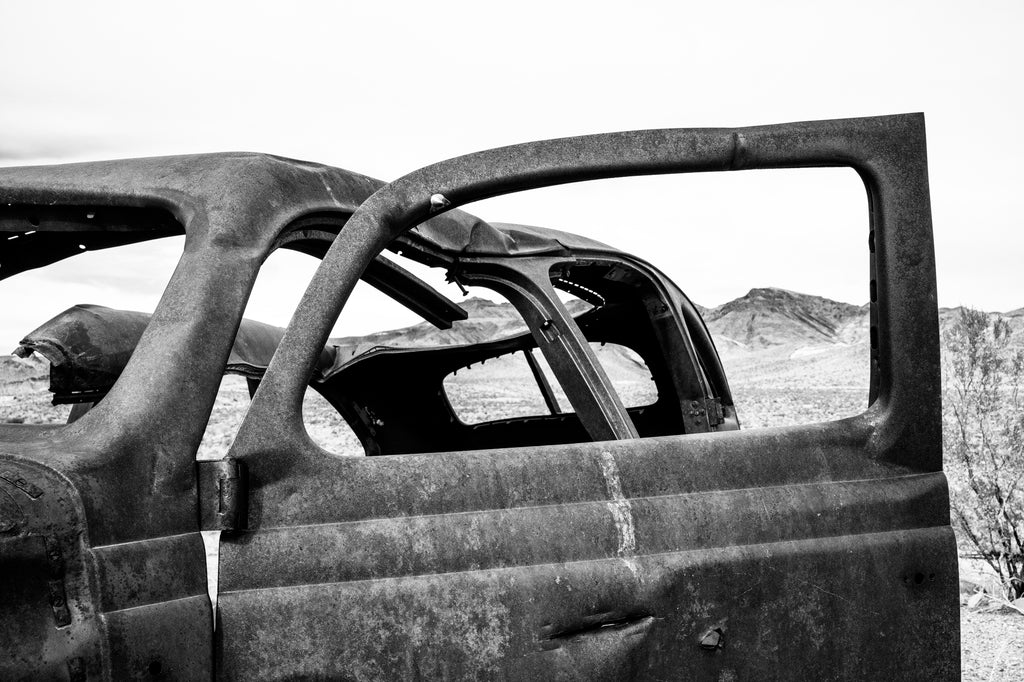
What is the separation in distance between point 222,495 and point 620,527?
0.87 meters

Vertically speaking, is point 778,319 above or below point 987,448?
above

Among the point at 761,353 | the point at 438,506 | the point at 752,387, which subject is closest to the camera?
the point at 438,506

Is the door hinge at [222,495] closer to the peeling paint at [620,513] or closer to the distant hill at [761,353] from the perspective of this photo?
the peeling paint at [620,513]

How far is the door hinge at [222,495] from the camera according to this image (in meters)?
1.93

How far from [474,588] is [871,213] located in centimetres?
138

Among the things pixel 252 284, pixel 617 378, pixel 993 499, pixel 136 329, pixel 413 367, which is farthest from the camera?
pixel 617 378

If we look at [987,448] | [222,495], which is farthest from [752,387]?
[222,495]

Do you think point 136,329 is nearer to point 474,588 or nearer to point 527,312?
point 527,312

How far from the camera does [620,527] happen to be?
212 cm

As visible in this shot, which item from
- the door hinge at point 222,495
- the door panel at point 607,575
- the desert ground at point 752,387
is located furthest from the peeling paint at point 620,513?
the desert ground at point 752,387

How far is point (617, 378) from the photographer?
34.1m

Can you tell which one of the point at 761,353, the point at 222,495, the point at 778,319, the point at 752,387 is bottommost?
the point at 752,387

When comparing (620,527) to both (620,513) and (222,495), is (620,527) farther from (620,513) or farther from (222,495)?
(222,495)

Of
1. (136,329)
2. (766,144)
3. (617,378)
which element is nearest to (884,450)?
(766,144)
